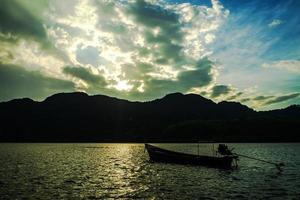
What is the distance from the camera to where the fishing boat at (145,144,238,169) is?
7244 cm

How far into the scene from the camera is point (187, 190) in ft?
134

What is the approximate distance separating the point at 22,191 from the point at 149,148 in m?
59.1

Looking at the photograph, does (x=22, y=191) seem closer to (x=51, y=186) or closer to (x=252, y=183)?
(x=51, y=186)

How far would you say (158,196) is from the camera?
36.6 meters

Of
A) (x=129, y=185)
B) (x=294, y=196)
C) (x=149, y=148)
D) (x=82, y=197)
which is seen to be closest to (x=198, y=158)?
(x=149, y=148)

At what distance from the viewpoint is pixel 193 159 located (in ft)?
259

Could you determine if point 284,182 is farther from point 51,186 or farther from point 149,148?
point 149,148

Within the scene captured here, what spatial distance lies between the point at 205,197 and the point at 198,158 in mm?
43090

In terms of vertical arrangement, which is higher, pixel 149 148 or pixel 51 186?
pixel 149 148

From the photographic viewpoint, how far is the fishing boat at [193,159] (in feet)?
238

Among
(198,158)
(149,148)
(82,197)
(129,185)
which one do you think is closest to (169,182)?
(129,185)

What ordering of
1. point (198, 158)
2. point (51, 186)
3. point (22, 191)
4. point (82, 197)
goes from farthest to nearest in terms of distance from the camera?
point (198, 158), point (51, 186), point (22, 191), point (82, 197)

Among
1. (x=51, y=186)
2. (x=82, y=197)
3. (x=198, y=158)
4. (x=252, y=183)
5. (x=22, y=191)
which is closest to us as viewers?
(x=82, y=197)

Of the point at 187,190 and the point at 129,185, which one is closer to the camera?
the point at 187,190
